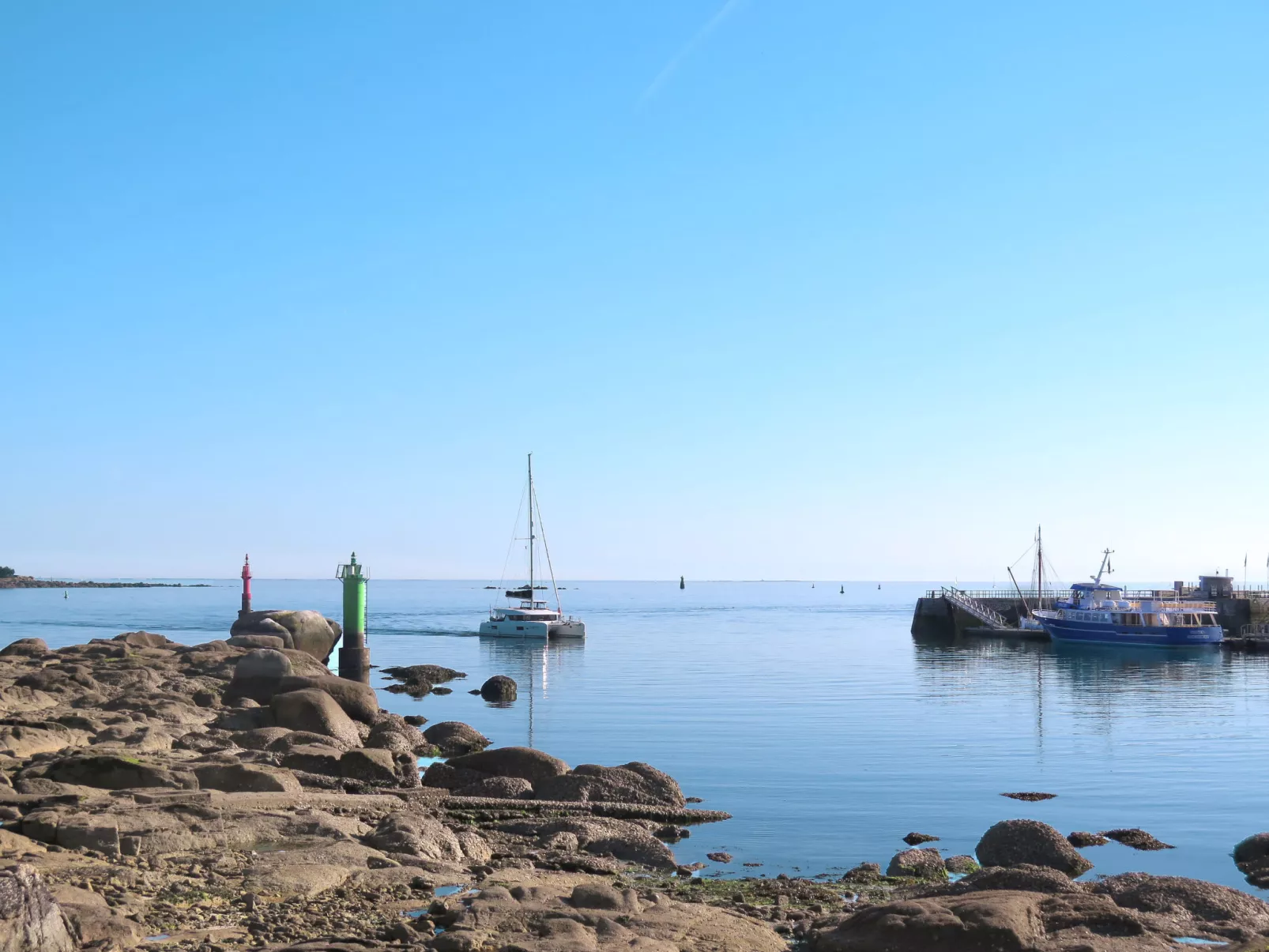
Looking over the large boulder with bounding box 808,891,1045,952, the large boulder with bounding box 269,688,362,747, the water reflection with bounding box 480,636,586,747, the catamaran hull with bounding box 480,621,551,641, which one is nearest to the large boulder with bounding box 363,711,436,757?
the large boulder with bounding box 269,688,362,747

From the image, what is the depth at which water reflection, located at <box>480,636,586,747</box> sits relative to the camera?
41.0 meters

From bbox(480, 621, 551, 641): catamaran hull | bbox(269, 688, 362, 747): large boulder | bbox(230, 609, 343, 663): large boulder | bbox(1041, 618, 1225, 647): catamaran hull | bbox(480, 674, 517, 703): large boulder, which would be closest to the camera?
bbox(269, 688, 362, 747): large boulder

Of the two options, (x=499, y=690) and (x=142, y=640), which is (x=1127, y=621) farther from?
(x=142, y=640)

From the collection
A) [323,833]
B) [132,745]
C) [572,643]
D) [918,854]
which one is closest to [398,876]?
[323,833]

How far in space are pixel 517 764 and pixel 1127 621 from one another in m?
67.7

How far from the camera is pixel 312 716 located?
23453mm

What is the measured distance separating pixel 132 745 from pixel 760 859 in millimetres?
11357

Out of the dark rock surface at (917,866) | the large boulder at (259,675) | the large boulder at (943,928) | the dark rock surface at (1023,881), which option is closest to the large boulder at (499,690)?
the large boulder at (259,675)

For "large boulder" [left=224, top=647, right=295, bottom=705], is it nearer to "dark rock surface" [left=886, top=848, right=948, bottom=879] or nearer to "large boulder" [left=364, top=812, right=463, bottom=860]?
"large boulder" [left=364, top=812, right=463, bottom=860]

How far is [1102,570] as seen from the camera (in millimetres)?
94812

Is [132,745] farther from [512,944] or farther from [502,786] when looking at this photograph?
[512,944]

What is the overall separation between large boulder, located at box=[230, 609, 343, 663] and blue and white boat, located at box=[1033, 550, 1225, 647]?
52983 mm

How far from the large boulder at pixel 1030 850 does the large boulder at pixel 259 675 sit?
1948cm

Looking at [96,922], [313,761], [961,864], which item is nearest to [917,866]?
[961,864]
